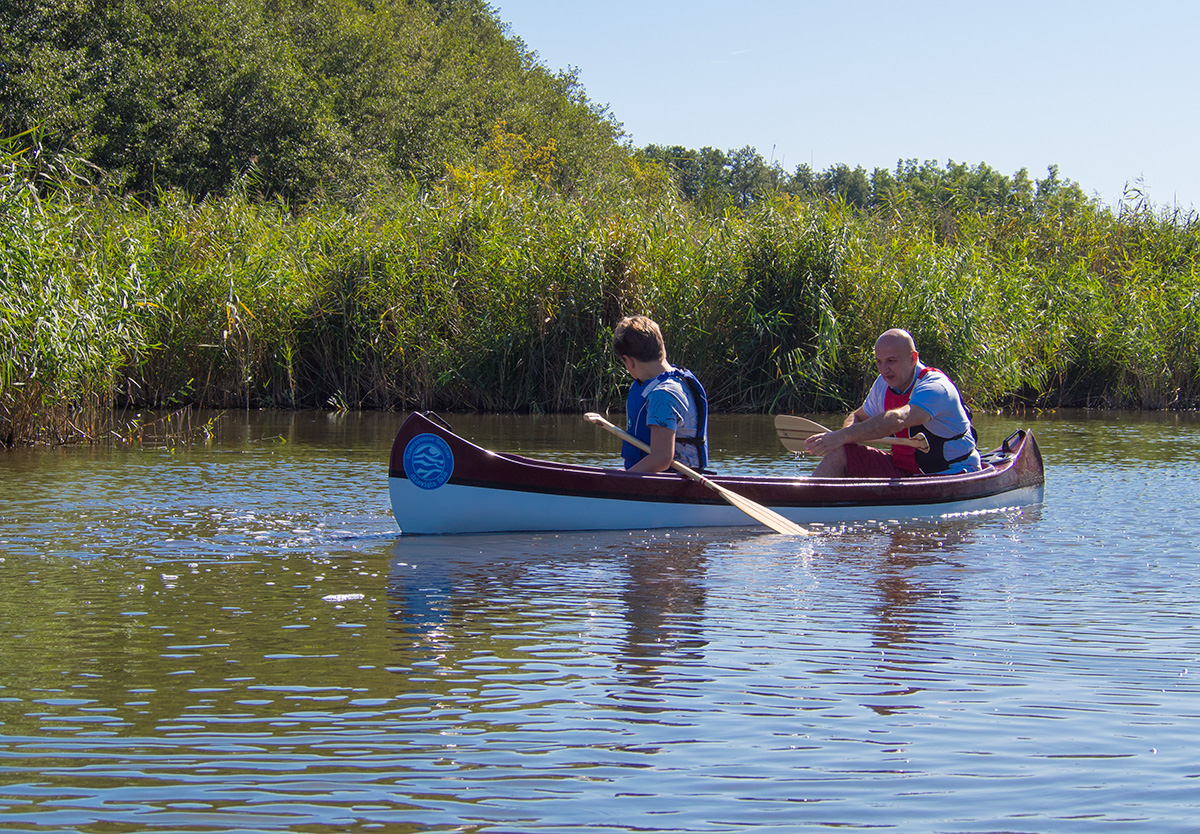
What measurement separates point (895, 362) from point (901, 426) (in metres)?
0.43

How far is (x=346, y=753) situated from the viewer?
3.13m

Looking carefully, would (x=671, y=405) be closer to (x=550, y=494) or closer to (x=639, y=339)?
(x=639, y=339)

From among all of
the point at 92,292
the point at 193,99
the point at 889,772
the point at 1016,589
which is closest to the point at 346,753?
the point at 889,772

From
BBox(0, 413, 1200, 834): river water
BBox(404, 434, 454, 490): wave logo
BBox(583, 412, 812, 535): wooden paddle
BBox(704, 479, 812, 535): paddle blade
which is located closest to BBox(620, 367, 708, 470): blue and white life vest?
BBox(583, 412, 812, 535): wooden paddle

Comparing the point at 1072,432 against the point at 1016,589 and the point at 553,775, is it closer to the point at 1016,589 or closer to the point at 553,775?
the point at 1016,589

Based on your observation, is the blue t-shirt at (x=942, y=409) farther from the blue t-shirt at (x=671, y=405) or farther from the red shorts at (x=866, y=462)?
the blue t-shirt at (x=671, y=405)

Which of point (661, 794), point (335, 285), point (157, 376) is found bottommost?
point (661, 794)

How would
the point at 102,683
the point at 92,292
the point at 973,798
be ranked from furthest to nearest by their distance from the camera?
1. the point at 92,292
2. the point at 102,683
3. the point at 973,798

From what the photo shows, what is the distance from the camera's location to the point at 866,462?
8.44 m

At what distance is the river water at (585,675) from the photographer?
113 inches

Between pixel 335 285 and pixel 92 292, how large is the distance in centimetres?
539

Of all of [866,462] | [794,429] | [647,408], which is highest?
[647,408]

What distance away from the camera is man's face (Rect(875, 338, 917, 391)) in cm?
789

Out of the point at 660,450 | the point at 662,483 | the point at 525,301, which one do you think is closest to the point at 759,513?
the point at 662,483
